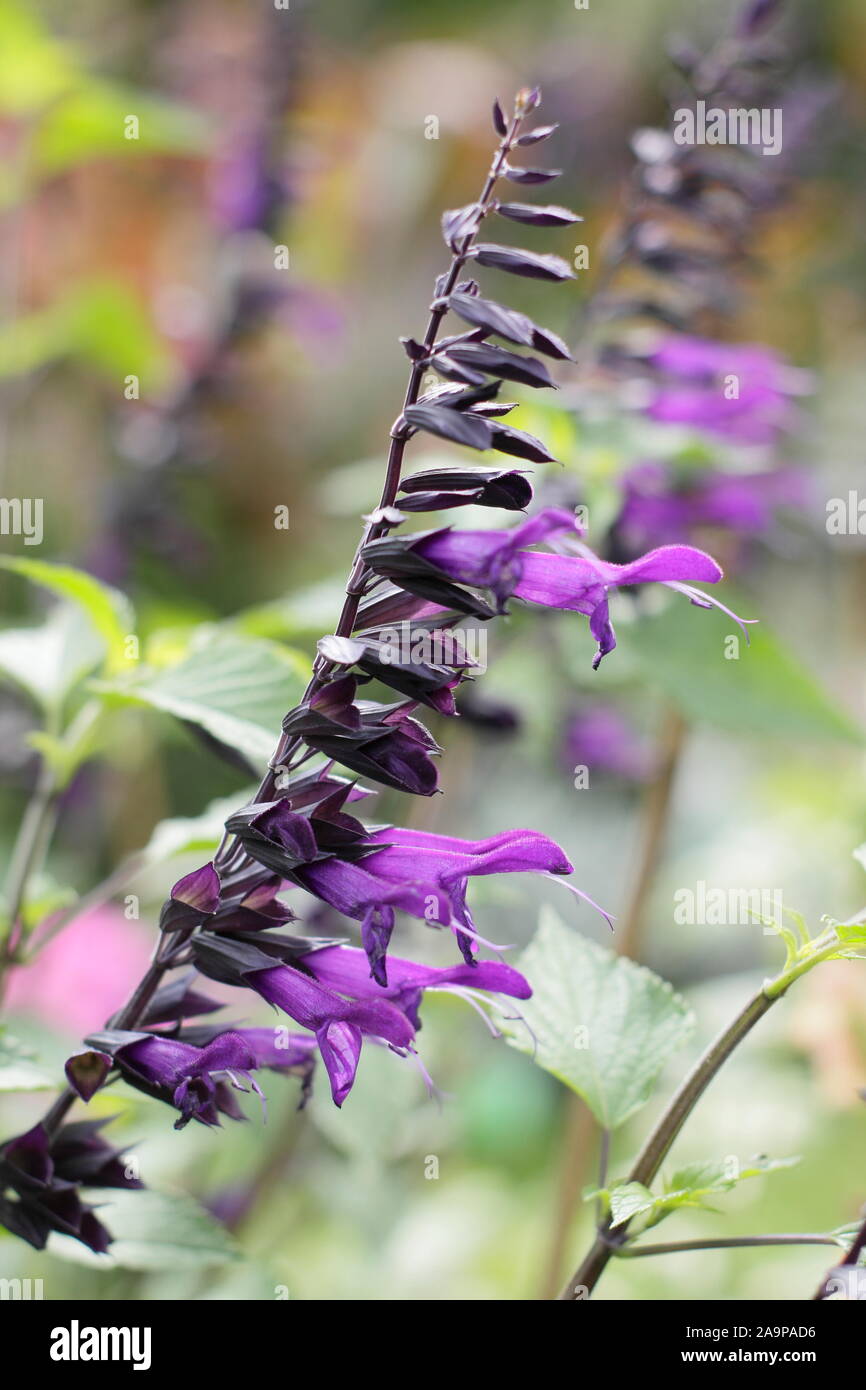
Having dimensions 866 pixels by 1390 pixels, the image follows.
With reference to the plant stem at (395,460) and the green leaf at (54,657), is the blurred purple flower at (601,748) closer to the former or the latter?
the green leaf at (54,657)

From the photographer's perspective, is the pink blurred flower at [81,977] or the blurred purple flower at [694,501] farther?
the pink blurred flower at [81,977]

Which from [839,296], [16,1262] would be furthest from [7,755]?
[839,296]

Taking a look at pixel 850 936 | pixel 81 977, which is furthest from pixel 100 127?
pixel 850 936

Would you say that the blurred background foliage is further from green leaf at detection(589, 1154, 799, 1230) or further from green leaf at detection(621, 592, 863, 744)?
green leaf at detection(589, 1154, 799, 1230)

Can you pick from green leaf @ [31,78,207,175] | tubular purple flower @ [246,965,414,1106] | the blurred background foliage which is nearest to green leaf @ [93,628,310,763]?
the blurred background foliage

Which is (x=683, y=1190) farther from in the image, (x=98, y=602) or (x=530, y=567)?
(x=98, y=602)

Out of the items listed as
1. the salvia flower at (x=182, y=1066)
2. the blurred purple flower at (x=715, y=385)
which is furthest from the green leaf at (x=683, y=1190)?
the blurred purple flower at (x=715, y=385)

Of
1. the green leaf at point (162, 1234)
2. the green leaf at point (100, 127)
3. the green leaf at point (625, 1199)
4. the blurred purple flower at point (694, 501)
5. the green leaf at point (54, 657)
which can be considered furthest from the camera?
the green leaf at point (100, 127)
